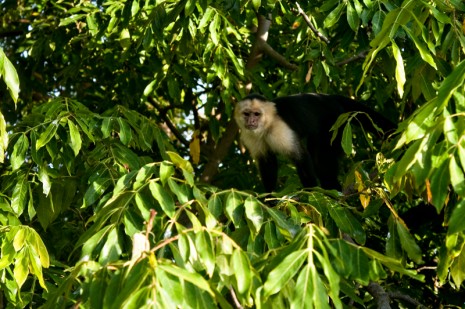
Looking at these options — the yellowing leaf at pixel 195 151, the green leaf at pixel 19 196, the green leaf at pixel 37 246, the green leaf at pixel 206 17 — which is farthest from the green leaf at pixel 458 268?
the yellowing leaf at pixel 195 151

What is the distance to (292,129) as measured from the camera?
17.4 ft

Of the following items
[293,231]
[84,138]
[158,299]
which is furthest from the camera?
[84,138]

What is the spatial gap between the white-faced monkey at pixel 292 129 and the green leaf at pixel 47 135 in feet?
5.86

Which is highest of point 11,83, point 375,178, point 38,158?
point 11,83

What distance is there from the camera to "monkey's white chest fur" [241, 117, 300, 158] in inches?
206

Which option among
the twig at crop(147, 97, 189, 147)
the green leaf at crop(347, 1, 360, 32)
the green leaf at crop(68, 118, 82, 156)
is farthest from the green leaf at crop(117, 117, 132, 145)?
the twig at crop(147, 97, 189, 147)

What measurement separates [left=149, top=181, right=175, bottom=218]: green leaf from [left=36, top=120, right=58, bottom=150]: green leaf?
4.08 ft

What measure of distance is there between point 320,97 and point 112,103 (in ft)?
5.04

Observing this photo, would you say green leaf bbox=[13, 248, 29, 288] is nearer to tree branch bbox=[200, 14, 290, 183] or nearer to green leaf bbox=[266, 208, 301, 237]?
green leaf bbox=[266, 208, 301, 237]

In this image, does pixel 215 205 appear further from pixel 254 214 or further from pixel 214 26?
pixel 214 26

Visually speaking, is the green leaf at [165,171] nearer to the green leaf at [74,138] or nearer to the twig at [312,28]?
the green leaf at [74,138]

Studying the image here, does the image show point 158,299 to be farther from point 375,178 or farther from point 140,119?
point 140,119

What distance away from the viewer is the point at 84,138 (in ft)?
13.3

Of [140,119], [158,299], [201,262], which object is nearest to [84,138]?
[140,119]
